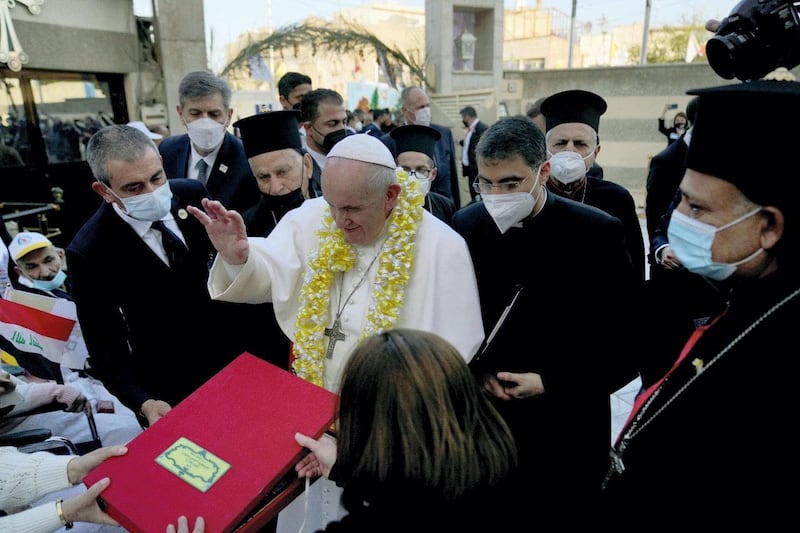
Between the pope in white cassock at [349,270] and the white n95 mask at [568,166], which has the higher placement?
the white n95 mask at [568,166]

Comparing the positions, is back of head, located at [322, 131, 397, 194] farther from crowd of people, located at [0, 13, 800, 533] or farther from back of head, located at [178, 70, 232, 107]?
back of head, located at [178, 70, 232, 107]

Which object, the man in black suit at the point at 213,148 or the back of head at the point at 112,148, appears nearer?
the back of head at the point at 112,148

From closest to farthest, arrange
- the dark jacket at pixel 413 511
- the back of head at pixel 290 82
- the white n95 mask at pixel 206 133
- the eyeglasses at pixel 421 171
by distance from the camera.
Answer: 1. the dark jacket at pixel 413 511
2. the white n95 mask at pixel 206 133
3. the eyeglasses at pixel 421 171
4. the back of head at pixel 290 82

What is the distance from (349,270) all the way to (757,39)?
224cm

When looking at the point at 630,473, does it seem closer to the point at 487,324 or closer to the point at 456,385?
the point at 456,385

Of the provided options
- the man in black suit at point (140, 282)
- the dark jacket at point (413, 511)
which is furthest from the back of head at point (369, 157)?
the dark jacket at point (413, 511)

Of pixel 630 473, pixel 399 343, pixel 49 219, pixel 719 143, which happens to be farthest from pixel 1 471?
pixel 49 219

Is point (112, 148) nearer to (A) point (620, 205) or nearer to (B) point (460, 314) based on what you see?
(B) point (460, 314)

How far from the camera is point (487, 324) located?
2352 mm

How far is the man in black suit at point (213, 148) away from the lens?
11.7ft

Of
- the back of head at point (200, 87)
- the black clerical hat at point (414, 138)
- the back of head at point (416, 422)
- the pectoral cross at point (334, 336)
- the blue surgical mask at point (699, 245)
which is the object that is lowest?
the pectoral cross at point (334, 336)

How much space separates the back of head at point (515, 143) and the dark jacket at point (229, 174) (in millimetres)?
1877

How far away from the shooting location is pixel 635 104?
10625 millimetres

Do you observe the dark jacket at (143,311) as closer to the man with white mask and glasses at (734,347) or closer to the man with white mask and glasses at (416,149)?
the man with white mask and glasses at (416,149)
